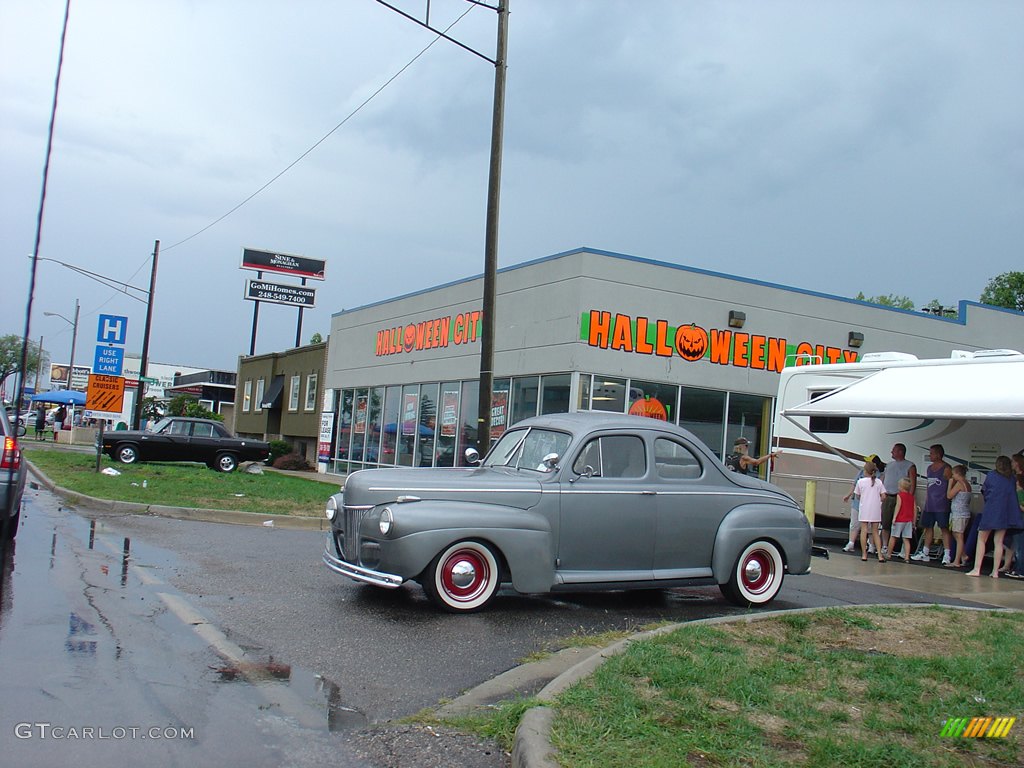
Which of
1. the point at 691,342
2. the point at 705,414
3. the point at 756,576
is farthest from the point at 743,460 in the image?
the point at 756,576

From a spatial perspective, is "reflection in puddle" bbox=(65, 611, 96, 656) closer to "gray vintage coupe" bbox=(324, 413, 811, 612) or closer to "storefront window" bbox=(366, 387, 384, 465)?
"gray vintage coupe" bbox=(324, 413, 811, 612)

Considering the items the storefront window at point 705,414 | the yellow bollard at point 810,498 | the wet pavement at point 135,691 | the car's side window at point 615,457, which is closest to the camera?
the wet pavement at point 135,691

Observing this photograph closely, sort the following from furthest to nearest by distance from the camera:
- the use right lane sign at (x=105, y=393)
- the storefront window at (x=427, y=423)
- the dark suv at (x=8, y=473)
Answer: the storefront window at (x=427, y=423), the use right lane sign at (x=105, y=393), the dark suv at (x=8, y=473)

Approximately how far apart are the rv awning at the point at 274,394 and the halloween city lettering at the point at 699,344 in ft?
70.2

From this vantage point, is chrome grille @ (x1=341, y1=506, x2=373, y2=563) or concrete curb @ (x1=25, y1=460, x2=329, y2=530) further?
concrete curb @ (x1=25, y1=460, x2=329, y2=530)

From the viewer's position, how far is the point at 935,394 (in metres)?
13.6

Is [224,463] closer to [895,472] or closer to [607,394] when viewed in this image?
[607,394]

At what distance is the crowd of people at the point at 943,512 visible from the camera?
12.9m

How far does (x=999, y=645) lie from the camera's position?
23.1ft

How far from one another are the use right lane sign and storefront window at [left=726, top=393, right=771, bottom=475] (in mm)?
13330

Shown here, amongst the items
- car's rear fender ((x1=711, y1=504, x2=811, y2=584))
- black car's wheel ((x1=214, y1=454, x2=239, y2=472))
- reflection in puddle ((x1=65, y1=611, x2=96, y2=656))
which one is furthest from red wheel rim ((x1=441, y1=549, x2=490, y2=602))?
black car's wheel ((x1=214, y1=454, x2=239, y2=472))

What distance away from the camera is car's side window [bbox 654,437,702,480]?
8.64 meters

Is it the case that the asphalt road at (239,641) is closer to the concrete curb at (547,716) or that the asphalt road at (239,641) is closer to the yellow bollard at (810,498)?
the concrete curb at (547,716)


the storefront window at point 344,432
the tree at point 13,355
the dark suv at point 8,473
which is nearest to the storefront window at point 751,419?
the storefront window at point 344,432
